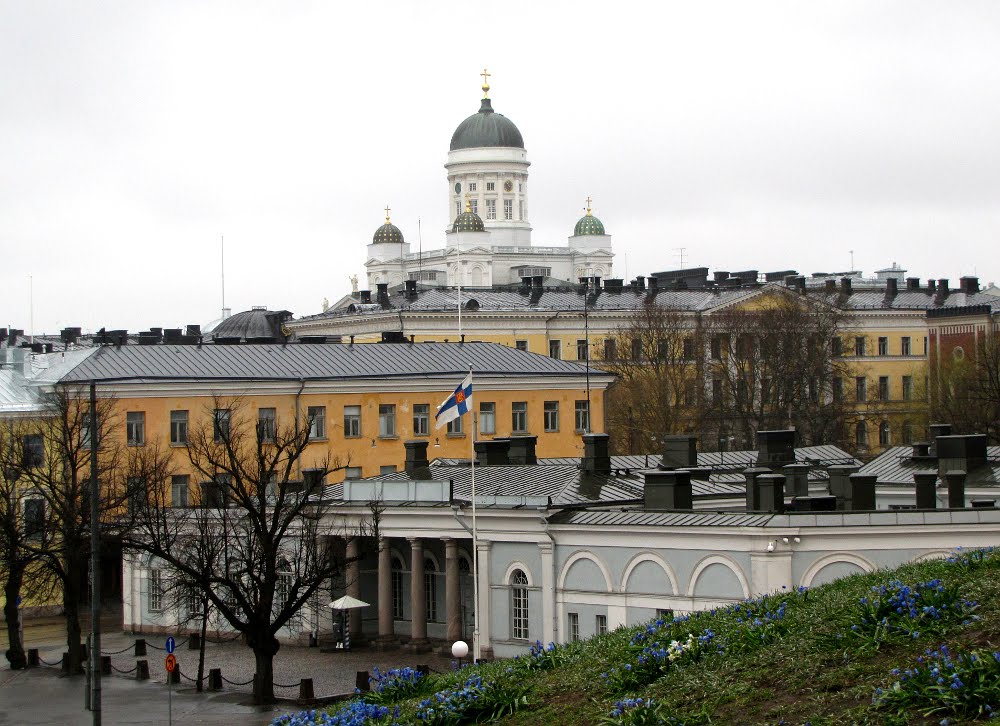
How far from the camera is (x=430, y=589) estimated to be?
47344 mm

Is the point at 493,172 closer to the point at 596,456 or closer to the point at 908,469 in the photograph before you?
the point at 908,469

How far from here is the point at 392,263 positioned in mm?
159500

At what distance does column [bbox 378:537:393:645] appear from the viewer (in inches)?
1866

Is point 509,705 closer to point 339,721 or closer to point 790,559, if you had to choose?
point 339,721

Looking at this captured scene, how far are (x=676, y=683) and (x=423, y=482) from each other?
28077 mm

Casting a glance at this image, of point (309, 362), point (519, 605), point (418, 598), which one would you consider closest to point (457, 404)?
point (418, 598)

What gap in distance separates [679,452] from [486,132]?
389ft

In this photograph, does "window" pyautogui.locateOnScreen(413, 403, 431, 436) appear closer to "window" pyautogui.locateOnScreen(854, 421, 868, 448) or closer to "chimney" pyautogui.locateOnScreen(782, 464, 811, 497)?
"chimney" pyautogui.locateOnScreen(782, 464, 811, 497)

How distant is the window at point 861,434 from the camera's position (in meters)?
99.9

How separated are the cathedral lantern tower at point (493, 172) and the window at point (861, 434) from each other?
195ft

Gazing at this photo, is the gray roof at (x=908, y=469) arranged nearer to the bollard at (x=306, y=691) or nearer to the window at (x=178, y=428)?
the bollard at (x=306, y=691)

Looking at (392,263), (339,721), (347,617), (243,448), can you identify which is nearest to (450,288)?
(392,263)

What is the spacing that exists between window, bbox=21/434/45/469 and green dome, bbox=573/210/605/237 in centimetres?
10734

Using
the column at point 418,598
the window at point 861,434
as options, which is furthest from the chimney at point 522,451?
the window at point 861,434
